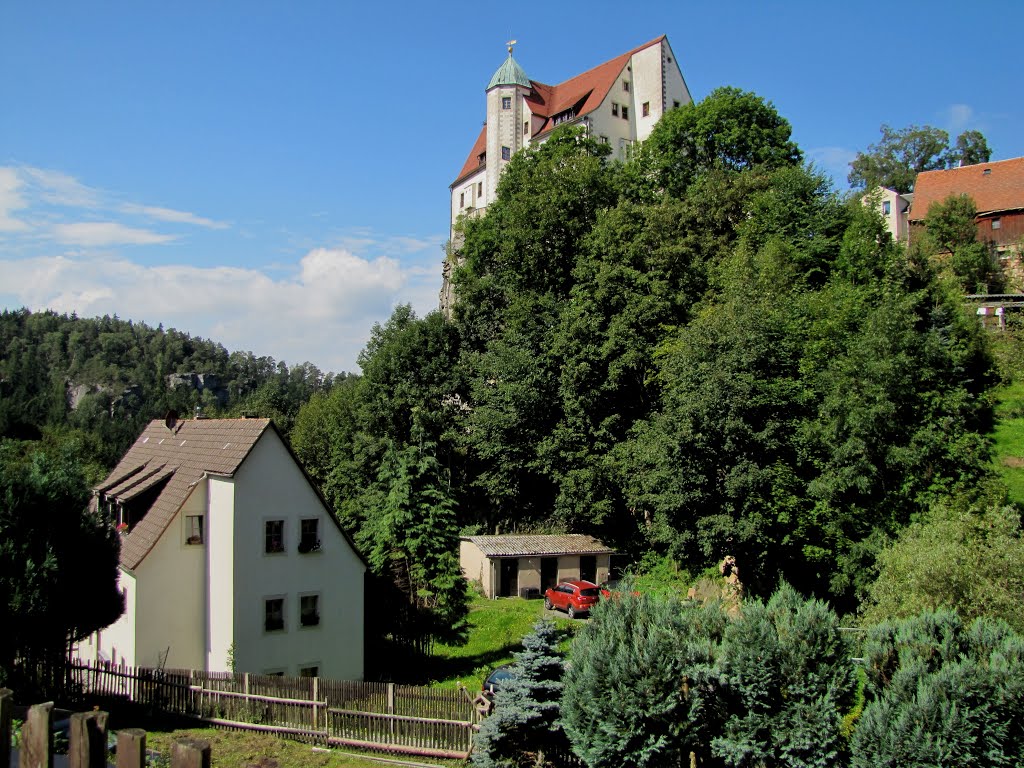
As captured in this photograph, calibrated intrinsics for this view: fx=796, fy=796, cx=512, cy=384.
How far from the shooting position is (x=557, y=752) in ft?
53.3

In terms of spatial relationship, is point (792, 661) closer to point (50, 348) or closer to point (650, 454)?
point (650, 454)

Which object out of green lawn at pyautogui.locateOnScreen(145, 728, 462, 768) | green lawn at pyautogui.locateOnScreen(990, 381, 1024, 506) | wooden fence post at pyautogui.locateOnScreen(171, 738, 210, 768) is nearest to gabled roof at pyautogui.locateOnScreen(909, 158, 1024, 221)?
green lawn at pyautogui.locateOnScreen(990, 381, 1024, 506)

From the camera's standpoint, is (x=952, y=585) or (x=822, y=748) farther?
(x=952, y=585)

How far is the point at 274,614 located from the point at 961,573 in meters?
21.8

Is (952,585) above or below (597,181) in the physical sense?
below

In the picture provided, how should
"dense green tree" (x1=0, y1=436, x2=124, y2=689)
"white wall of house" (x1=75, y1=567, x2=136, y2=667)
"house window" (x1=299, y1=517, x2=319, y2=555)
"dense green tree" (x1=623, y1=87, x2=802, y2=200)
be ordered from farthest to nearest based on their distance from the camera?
"dense green tree" (x1=623, y1=87, x2=802, y2=200) < "house window" (x1=299, y1=517, x2=319, y2=555) < "white wall of house" (x1=75, y1=567, x2=136, y2=667) < "dense green tree" (x1=0, y1=436, x2=124, y2=689)

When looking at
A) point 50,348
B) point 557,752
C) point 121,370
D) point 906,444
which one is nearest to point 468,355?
point 906,444

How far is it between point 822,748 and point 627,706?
358cm

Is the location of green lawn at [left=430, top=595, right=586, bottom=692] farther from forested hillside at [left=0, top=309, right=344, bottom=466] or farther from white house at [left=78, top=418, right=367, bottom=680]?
forested hillside at [left=0, top=309, right=344, bottom=466]

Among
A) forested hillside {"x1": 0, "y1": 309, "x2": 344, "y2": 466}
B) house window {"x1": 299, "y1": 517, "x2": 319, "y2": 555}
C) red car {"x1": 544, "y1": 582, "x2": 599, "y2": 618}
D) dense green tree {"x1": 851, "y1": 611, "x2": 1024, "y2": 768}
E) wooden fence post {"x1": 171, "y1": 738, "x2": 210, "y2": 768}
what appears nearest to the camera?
wooden fence post {"x1": 171, "y1": 738, "x2": 210, "y2": 768}

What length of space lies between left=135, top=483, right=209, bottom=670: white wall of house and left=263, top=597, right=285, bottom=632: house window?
2.15 metres

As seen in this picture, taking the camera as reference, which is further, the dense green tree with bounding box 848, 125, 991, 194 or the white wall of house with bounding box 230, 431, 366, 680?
the dense green tree with bounding box 848, 125, 991, 194

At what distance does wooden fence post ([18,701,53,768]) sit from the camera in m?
3.07

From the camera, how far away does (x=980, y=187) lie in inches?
2120
